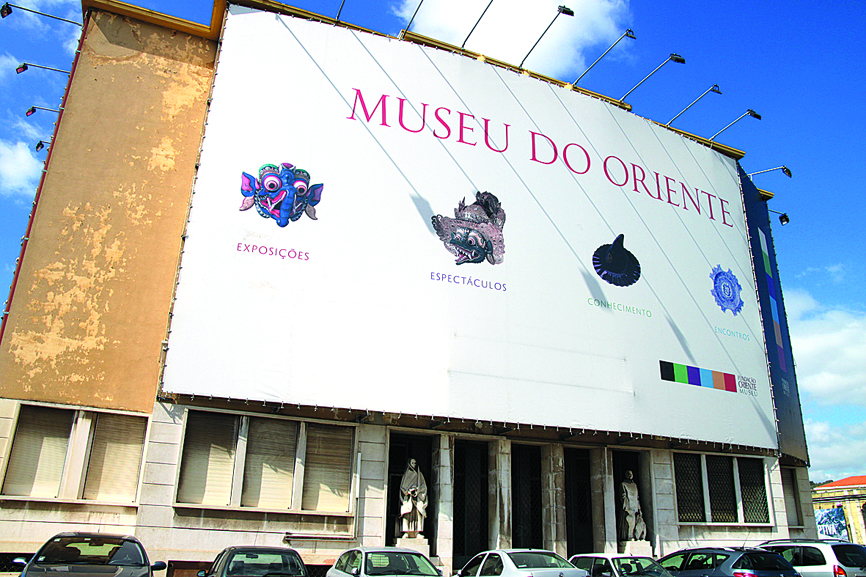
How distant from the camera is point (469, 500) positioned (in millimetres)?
18094

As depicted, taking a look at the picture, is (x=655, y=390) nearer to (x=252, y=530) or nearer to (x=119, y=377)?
(x=252, y=530)

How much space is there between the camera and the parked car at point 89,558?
9227mm

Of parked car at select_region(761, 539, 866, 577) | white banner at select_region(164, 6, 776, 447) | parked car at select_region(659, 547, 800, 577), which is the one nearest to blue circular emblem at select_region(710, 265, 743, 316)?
white banner at select_region(164, 6, 776, 447)

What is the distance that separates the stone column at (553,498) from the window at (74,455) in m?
10.4

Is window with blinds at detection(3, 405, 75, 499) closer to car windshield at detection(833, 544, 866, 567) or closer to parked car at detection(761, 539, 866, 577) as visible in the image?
parked car at detection(761, 539, 866, 577)

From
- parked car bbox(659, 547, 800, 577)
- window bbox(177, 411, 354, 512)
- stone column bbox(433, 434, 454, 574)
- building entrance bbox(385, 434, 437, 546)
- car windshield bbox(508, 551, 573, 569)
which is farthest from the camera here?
building entrance bbox(385, 434, 437, 546)

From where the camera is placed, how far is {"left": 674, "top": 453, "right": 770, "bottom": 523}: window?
19531mm

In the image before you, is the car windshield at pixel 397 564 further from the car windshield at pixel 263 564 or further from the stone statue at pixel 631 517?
the stone statue at pixel 631 517

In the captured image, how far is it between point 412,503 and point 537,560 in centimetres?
544

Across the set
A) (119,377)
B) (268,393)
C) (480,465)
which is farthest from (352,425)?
(119,377)

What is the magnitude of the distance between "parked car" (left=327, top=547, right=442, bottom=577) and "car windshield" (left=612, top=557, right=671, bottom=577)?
10.9 feet

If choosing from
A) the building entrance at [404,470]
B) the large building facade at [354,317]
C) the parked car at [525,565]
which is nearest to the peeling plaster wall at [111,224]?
the large building facade at [354,317]

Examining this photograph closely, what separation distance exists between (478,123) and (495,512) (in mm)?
10873

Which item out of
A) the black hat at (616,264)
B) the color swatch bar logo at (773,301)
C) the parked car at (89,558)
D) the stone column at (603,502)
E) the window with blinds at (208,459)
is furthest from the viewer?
the color swatch bar logo at (773,301)
